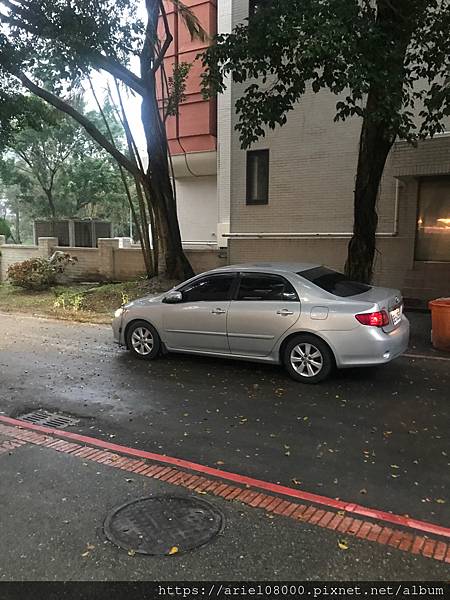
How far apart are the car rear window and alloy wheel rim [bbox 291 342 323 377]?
80 centimetres

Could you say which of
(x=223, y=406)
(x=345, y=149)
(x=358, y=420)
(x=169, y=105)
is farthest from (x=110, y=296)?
(x=358, y=420)

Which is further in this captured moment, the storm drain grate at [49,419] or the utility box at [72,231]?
the utility box at [72,231]

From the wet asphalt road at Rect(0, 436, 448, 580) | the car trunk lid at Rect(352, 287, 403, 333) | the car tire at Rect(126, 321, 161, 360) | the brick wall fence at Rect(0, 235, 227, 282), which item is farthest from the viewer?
the brick wall fence at Rect(0, 235, 227, 282)

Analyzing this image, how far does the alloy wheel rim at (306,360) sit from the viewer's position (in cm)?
662

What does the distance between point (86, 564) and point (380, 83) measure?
260 inches

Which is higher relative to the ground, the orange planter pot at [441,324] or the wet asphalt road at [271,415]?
the orange planter pot at [441,324]

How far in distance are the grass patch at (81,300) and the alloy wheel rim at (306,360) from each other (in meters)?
6.04

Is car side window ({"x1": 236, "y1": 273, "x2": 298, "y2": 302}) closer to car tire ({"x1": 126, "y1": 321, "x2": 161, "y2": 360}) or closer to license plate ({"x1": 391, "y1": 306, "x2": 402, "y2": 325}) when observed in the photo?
license plate ({"x1": 391, "y1": 306, "x2": 402, "y2": 325})

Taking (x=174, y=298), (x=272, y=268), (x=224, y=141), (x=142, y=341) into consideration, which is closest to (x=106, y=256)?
(x=224, y=141)

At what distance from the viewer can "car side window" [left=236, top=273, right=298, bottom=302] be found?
22.7 ft

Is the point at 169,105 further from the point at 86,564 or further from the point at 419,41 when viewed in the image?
the point at 86,564

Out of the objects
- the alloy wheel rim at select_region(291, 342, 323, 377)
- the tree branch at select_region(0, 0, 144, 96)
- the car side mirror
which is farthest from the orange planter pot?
the tree branch at select_region(0, 0, 144, 96)

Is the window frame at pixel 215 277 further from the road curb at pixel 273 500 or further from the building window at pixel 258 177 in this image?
the building window at pixel 258 177

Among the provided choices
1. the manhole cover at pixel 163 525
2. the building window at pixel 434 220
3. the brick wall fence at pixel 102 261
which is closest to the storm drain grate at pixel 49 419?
the manhole cover at pixel 163 525
